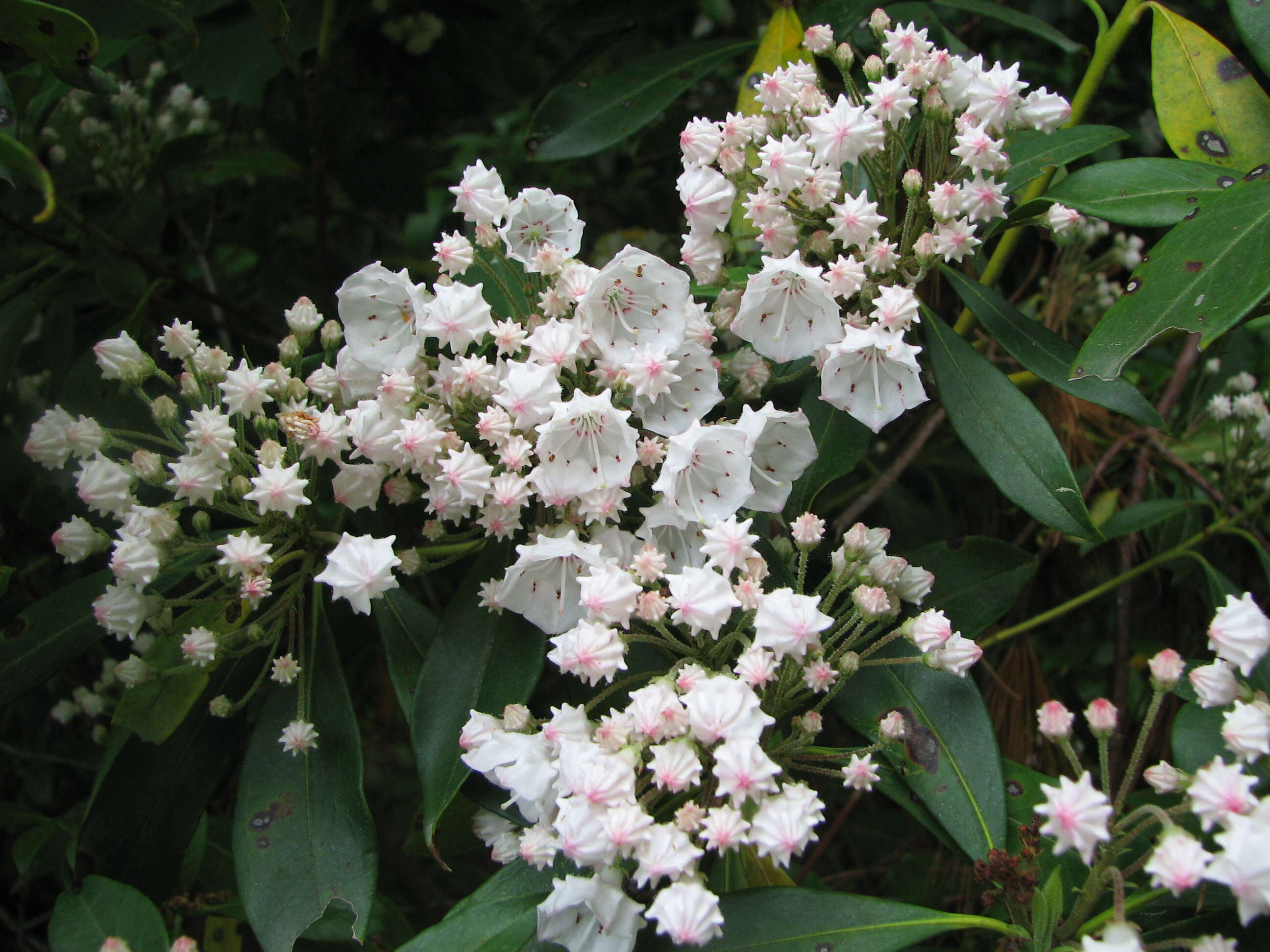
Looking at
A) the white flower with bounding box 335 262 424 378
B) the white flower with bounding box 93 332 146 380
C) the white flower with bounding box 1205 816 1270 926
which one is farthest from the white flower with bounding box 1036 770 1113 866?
the white flower with bounding box 93 332 146 380

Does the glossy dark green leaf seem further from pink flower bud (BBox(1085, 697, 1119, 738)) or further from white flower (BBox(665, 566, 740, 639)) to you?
pink flower bud (BBox(1085, 697, 1119, 738))

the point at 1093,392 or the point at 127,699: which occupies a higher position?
the point at 1093,392

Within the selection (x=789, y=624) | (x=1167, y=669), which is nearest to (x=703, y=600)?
(x=789, y=624)

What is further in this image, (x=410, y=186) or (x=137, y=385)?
(x=410, y=186)

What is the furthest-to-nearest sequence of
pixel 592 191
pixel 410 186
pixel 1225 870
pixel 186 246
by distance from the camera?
1. pixel 592 191
2. pixel 410 186
3. pixel 186 246
4. pixel 1225 870

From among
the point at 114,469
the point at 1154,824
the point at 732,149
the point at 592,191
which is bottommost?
the point at 592,191

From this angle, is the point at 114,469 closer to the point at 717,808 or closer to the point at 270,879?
the point at 270,879

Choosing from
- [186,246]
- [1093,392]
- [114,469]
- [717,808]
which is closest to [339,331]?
[114,469]

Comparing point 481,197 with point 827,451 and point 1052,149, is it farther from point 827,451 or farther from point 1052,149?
point 1052,149
